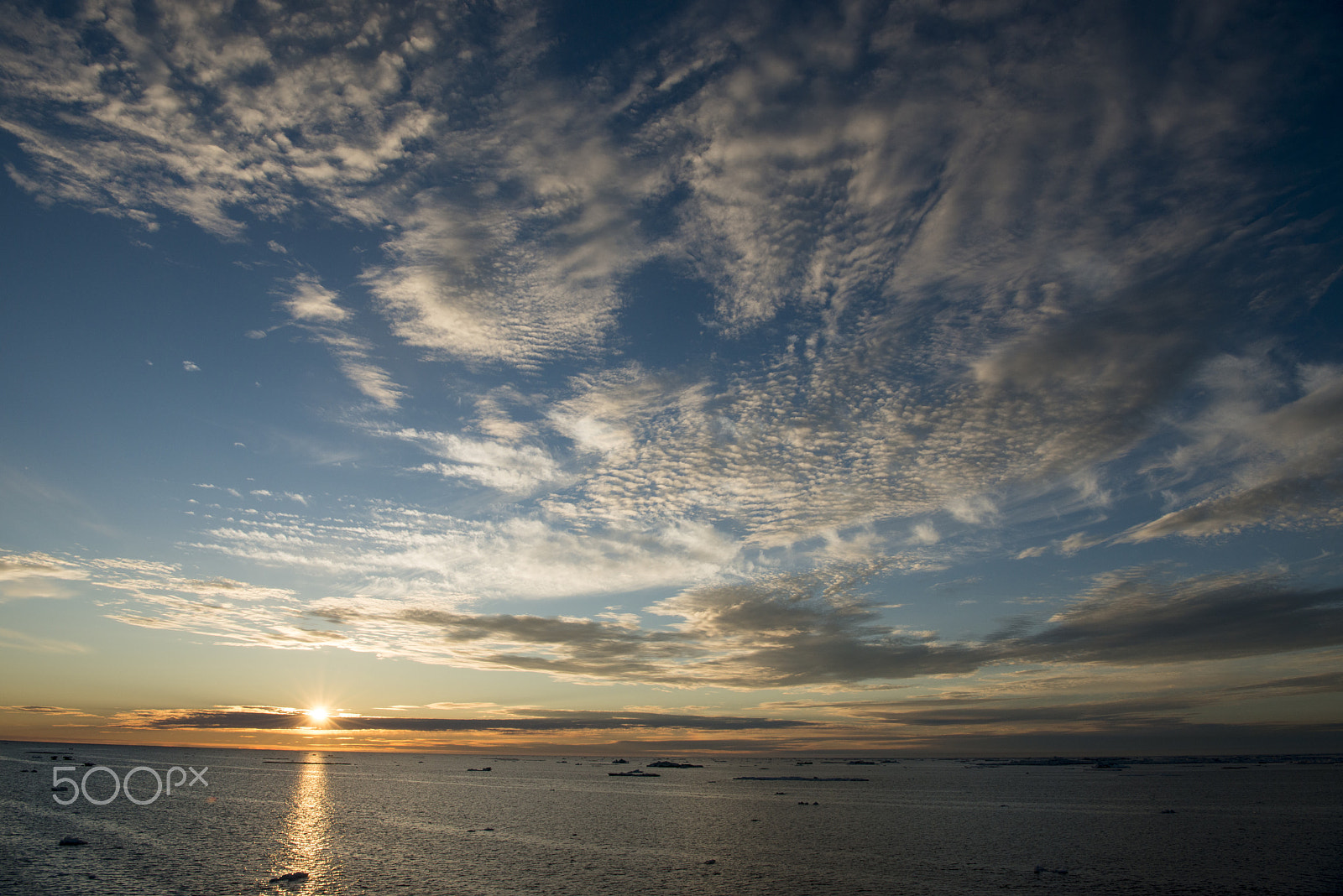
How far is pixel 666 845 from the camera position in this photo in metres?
49.0

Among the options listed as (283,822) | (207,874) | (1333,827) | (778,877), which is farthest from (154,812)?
(1333,827)

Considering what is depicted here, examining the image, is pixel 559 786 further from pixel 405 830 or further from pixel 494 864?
pixel 494 864

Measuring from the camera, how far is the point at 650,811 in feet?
246

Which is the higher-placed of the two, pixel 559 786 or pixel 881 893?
pixel 881 893

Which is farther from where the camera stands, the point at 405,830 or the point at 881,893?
the point at 405,830

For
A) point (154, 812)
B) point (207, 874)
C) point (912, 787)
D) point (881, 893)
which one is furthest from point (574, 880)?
point (912, 787)

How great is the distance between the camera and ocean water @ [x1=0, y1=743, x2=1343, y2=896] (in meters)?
34.4

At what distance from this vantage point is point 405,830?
55.3m

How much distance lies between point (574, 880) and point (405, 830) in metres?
28.0

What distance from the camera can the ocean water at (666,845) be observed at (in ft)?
113

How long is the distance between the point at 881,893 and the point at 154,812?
72990 millimetres

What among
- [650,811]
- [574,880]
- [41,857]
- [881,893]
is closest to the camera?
[881,893]

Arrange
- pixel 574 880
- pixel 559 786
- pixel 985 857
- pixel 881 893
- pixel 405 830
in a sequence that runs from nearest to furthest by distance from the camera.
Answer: pixel 881 893
pixel 574 880
pixel 985 857
pixel 405 830
pixel 559 786

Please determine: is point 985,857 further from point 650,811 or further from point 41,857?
point 41,857
